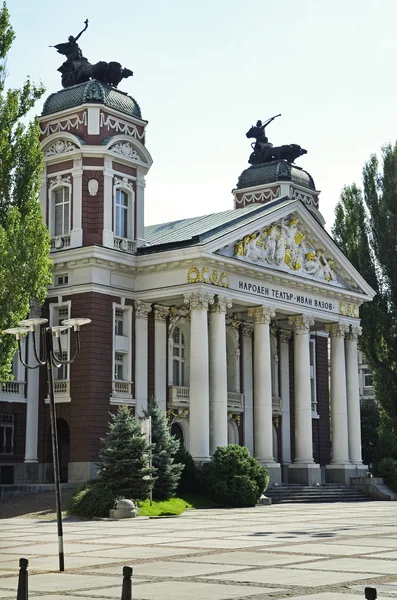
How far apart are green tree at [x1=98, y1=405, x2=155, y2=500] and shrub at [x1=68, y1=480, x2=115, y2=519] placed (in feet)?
0.91

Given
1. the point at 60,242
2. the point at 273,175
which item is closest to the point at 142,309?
the point at 60,242

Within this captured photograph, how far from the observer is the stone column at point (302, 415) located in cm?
4756

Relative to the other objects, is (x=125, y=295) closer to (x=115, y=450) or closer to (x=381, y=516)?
(x=115, y=450)

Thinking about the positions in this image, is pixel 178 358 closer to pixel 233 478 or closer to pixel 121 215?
pixel 121 215

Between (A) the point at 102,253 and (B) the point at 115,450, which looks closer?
(B) the point at 115,450

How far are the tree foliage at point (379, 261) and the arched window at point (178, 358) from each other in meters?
14.2

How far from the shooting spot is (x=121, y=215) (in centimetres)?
4438

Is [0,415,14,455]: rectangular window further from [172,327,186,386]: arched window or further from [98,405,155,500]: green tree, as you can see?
[98,405,155,500]: green tree

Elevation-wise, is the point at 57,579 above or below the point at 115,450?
below

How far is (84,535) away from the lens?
24344 millimetres

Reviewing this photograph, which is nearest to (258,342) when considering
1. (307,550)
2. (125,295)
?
(125,295)

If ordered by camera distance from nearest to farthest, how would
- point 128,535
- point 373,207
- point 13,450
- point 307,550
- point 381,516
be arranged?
point 307,550
point 128,535
point 381,516
point 13,450
point 373,207

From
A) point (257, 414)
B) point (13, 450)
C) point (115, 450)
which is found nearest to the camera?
point (115, 450)

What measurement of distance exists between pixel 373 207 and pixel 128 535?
121ft
